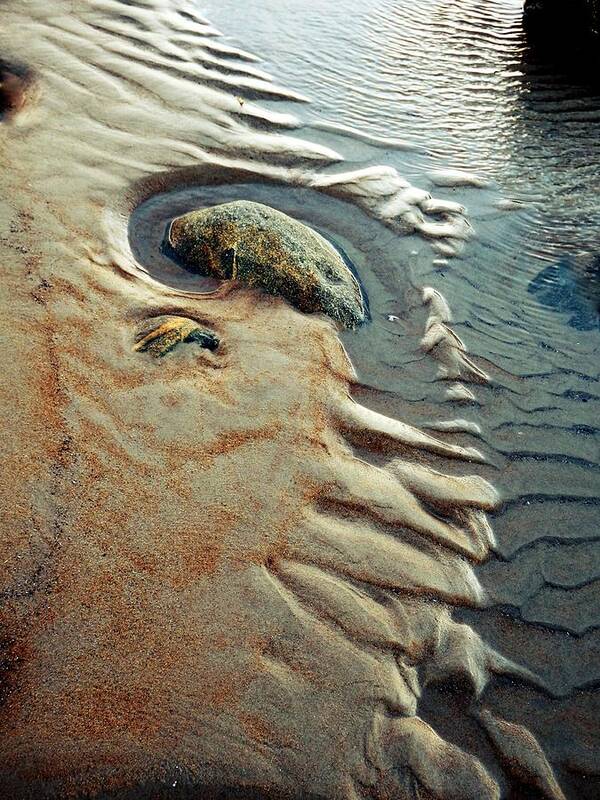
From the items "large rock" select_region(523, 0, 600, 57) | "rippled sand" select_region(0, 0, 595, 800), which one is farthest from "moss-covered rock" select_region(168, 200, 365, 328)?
"large rock" select_region(523, 0, 600, 57)

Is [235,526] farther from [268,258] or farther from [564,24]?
[564,24]

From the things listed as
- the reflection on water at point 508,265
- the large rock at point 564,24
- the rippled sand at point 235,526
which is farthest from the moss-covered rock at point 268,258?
the large rock at point 564,24

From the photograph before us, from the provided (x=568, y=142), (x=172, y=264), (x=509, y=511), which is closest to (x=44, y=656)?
(x=509, y=511)

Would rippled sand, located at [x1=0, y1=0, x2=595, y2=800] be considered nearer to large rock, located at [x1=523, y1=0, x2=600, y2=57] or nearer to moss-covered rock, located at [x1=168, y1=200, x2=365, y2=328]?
moss-covered rock, located at [x1=168, y1=200, x2=365, y2=328]

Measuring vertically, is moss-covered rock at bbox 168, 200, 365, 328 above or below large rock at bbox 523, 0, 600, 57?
below

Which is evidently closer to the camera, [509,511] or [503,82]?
[509,511]

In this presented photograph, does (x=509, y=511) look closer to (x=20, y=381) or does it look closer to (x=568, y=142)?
(x=20, y=381)
